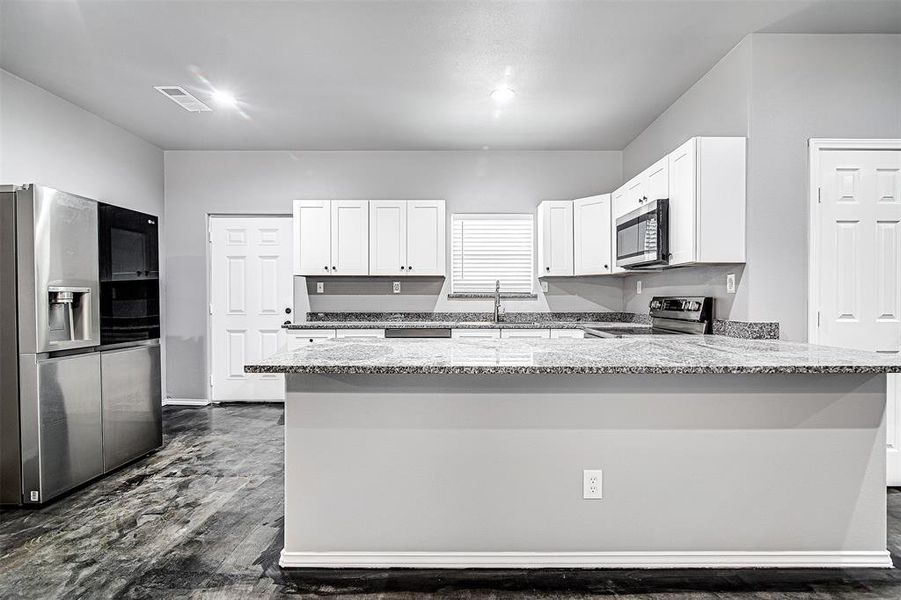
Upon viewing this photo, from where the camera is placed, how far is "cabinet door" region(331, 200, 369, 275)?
15.4 ft

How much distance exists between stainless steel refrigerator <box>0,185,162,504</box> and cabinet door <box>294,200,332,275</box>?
73.8 inches

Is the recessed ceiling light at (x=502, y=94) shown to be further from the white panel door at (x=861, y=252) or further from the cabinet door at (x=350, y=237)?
the white panel door at (x=861, y=252)

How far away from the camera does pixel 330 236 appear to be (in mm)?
4703

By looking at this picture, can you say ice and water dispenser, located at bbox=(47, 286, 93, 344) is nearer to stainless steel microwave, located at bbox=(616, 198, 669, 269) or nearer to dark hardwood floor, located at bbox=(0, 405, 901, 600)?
dark hardwood floor, located at bbox=(0, 405, 901, 600)

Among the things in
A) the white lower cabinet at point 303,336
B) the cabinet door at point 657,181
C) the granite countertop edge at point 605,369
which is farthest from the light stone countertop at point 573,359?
the white lower cabinet at point 303,336

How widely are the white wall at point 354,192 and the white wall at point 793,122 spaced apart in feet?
7.46

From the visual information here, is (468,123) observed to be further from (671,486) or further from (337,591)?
(337,591)

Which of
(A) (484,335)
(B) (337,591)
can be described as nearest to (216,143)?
(A) (484,335)

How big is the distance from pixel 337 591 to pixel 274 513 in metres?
0.84

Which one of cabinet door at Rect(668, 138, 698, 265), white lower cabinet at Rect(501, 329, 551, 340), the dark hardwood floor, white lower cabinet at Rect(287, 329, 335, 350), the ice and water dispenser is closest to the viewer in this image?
the dark hardwood floor

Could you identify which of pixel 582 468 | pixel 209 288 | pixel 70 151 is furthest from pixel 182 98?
pixel 582 468

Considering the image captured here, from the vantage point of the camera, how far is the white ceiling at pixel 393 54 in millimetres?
2523

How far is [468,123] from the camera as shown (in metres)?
4.15

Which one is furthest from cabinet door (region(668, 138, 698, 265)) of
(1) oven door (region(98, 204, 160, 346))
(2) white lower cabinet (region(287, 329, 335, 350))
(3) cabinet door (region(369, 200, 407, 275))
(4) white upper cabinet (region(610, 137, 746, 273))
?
(1) oven door (region(98, 204, 160, 346))
